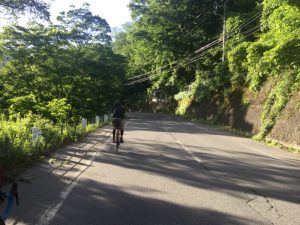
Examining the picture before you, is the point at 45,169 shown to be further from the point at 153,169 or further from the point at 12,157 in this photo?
the point at 153,169

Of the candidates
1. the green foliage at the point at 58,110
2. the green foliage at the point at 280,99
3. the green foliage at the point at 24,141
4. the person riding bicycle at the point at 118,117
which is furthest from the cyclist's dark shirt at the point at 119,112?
the green foliage at the point at 280,99

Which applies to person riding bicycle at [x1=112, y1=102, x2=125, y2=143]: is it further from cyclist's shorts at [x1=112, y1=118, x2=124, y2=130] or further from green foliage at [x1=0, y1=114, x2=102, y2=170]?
green foliage at [x1=0, y1=114, x2=102, y2=170]

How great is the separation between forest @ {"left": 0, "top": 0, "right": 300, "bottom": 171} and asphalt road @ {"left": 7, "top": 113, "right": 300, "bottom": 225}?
1.87 metres

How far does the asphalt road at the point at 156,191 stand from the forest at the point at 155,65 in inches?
73.5

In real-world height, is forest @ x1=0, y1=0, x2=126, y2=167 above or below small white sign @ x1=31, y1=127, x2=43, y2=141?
above

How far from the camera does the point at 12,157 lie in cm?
943

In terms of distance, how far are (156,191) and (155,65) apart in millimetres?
52590

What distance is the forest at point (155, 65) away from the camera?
17.0 meters

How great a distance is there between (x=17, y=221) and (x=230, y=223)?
10.4 feet

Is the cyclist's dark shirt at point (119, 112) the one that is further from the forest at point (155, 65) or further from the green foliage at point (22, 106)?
the green foliage at point (22, 106)

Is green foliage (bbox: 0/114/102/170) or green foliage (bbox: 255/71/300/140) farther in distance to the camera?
green foliage (bbox: 255/71/300/140)

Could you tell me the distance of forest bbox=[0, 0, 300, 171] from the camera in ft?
55.9

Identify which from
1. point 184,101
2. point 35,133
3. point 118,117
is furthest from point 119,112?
point 184,101

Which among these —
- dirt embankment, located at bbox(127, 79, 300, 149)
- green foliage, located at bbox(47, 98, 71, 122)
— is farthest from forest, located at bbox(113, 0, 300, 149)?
green foliage, located at bbox(47, 98, 71, 122)
